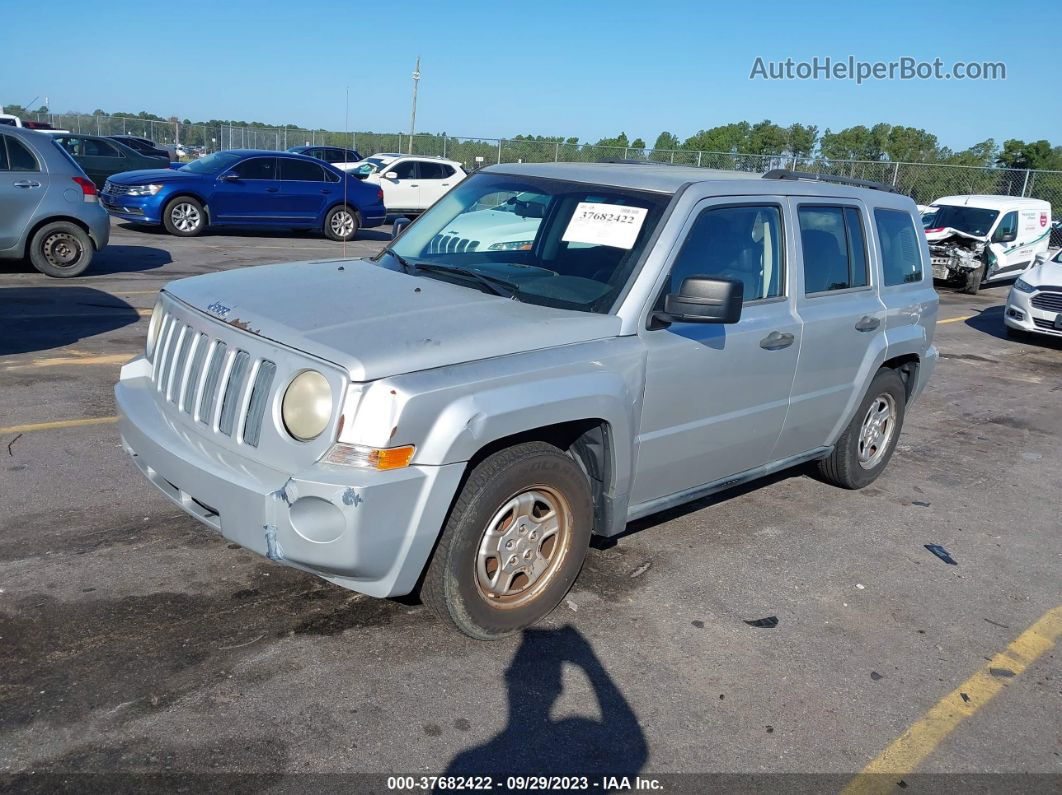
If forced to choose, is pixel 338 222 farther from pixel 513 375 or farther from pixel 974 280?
pixel 513 375

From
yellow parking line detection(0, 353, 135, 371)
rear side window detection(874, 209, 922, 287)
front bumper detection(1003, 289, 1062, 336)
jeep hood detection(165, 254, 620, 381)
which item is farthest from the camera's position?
front bumper detection(1003, 289, 1062, 336)

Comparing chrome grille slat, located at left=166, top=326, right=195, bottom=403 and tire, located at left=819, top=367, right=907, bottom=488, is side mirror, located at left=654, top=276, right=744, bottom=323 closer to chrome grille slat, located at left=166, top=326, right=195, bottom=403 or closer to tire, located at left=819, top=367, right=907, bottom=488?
chrome grille slat, located at left=166, top=326, right=195, bottom=403

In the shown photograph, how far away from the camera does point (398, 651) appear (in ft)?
12.4

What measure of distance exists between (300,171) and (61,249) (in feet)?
23.8

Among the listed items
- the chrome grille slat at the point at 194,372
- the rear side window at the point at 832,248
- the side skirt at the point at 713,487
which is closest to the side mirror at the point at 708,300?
the side skirt at the point at 713,487

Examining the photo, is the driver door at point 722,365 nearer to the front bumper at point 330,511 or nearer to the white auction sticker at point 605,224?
the white auction sticker at point 605,224

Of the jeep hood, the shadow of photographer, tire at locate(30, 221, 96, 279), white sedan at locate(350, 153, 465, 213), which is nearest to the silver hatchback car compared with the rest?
tire at locate(30, 221, 96, 279)

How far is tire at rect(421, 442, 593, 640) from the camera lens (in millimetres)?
3596

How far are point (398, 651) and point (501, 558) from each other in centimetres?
54

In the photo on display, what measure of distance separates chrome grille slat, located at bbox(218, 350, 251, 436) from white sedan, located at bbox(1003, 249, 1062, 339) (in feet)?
37.9

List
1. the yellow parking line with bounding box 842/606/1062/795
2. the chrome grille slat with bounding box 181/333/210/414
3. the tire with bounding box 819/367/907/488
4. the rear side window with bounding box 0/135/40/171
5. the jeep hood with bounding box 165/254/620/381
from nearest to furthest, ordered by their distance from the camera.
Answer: the yellow parking line with bounding box 842/606/1062/795, the jeep hood with bounding box 165/254/620/381, the chrome grille slat with bounding box 181/333/210/414, the tire with bounding box 819/367/907/488, the rear side window with bounding box 0/135/40/171

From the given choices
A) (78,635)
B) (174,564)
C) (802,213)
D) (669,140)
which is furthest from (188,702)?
(669,140)

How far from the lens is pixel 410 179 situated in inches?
898

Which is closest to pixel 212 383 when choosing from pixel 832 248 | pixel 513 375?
pixel 513 375
